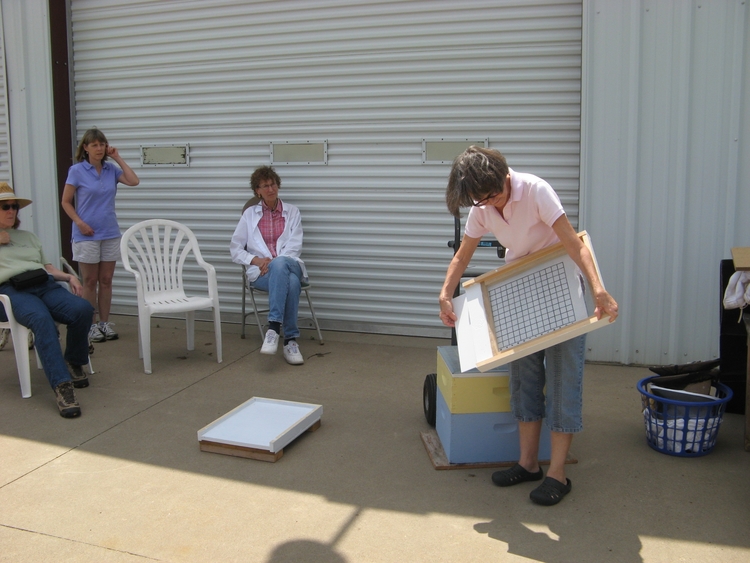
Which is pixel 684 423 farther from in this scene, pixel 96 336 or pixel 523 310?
pixel 96 336

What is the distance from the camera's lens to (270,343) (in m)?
5.13

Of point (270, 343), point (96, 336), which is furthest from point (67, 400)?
point (96, 336)

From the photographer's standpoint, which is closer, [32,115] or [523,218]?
[523,218]

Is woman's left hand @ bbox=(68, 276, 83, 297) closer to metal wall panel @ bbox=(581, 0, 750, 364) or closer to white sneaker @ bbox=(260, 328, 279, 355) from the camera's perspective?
white sneaker @ bbox=(260, 328, 279, 355)

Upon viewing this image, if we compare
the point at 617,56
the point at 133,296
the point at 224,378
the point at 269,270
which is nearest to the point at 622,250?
the point at 617,56

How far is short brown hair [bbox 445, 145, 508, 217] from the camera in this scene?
2.70 m

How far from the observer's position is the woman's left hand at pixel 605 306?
265 centimetres

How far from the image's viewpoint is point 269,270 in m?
5.37

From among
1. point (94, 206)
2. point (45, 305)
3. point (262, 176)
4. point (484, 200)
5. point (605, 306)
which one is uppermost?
point (262, 176)

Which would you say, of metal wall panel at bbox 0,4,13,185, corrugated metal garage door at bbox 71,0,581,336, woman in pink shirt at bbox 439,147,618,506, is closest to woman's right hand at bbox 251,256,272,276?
corrugated metal garage door at bbox 71,0,581,336

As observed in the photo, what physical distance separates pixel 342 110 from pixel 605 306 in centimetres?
388

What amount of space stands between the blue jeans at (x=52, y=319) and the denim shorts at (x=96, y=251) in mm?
939

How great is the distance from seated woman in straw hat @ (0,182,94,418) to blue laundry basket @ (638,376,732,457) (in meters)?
3.29

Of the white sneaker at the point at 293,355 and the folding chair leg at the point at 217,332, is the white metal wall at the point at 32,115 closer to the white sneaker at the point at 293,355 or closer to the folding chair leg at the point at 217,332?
the folding chair leg at the point at 217,332
